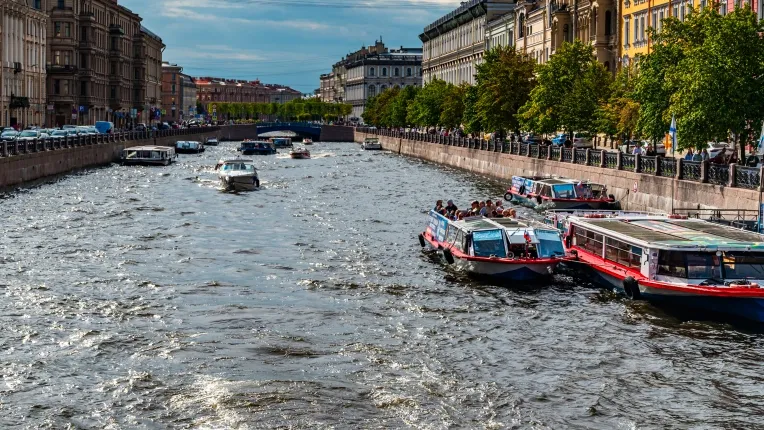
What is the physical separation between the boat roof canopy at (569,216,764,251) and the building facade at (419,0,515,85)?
101 metres

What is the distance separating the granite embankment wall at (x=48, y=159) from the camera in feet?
221

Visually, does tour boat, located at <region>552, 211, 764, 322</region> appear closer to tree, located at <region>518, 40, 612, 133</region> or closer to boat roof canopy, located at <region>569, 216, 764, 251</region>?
boat roof canopy, located at <region>569, 216, 764, 251</region>

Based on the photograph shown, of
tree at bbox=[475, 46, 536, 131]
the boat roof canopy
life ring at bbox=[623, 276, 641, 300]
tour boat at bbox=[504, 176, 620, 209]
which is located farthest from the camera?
tree at bbox=[475, 46, 536, 131]

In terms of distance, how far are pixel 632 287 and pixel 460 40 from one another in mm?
133567

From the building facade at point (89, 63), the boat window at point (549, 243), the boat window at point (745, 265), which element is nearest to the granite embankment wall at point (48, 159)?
the building facade at point (89, 63)

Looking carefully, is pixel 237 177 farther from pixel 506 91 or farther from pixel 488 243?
pixel 488 243

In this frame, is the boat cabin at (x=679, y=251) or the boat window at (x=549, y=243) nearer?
the boat cabin at (x=679, y=251)

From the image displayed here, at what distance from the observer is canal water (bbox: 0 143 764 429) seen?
2317cm

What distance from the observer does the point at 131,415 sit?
2255cm

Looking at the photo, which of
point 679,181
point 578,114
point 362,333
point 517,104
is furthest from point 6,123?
point 362,333

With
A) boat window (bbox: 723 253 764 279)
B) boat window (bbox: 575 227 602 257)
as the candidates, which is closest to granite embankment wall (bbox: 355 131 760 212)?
boat window (bbox: 575 227 602 257)

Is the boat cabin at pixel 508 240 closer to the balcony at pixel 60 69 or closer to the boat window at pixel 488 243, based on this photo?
the boat window at pixel 488 243

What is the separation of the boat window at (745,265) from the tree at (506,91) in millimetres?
63284

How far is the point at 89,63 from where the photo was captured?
489ft
